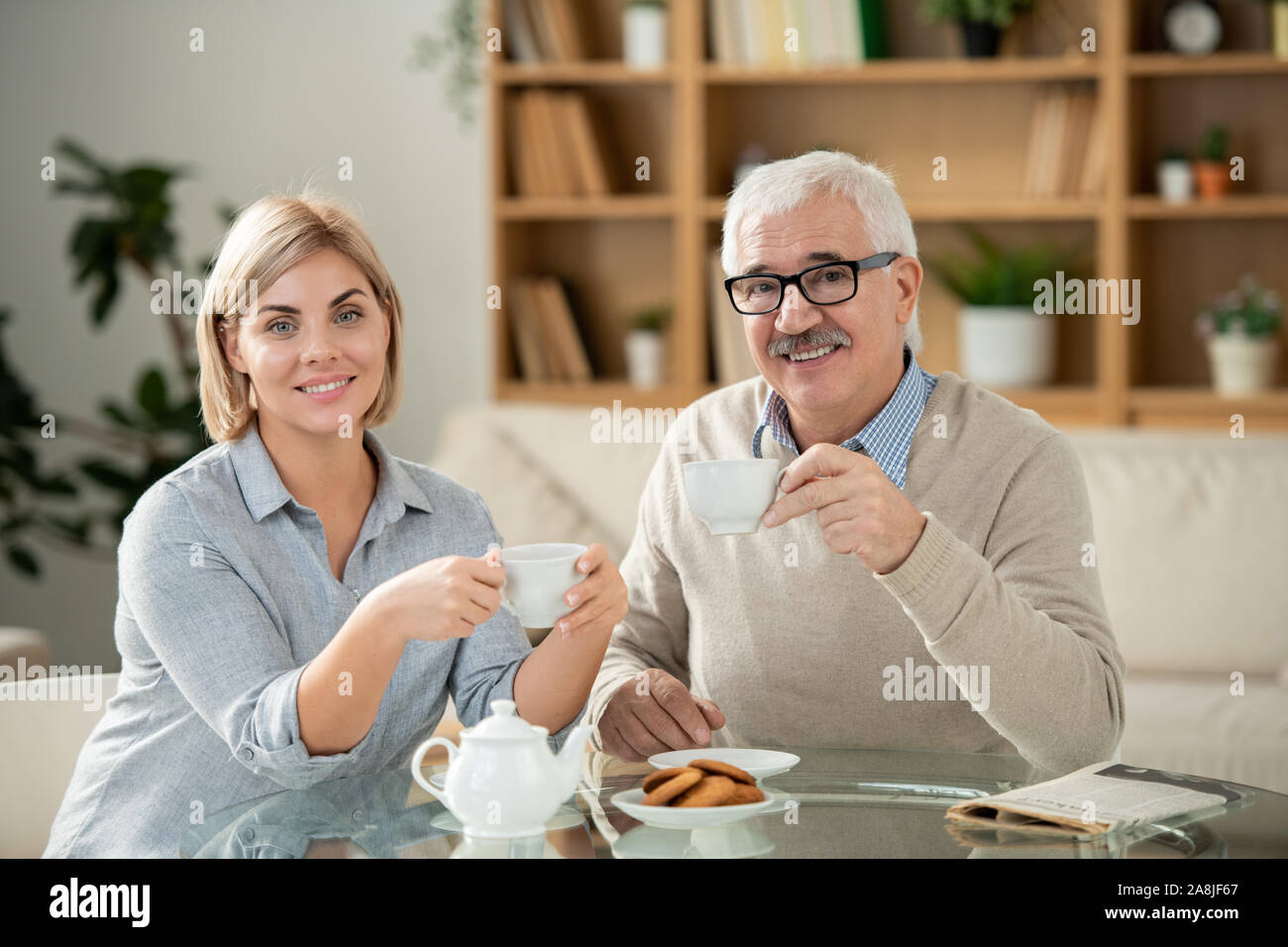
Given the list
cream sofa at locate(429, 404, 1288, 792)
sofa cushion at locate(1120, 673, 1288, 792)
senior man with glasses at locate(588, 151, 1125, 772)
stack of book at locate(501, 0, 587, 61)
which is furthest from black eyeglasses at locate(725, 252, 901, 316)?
stack of book at locate(501, 0, 587, 61)

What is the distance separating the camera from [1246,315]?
363 cm

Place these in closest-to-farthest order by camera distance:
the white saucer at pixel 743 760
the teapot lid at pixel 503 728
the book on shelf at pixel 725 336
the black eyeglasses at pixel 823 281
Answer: the teapot lid at pixel 503 728 < the white saucer at pixel 743 760 < the black eyeglasses at pixel 823 281 < the book on shelf at pixel 725 336

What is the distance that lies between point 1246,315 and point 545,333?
1.91 metres

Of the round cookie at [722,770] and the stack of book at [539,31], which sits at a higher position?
the stack of book at [539,31]

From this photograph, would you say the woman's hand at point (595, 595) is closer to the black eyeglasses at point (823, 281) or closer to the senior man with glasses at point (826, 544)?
the senior man with glasses at point (826, 544)

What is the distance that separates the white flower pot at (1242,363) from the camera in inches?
143

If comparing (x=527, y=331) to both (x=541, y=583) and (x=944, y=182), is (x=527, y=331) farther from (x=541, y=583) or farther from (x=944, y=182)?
(x=541, y=583)

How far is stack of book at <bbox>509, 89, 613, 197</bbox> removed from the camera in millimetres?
4027

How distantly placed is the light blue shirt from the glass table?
0.18 feet

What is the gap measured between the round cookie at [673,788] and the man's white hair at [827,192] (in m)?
0.79

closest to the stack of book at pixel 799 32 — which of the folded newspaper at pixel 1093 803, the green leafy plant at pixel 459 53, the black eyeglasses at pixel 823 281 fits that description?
the green leafy plant at pixel 459 53

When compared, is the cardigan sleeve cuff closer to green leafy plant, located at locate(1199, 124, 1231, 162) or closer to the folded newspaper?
the folded newspaper

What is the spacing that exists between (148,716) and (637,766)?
571 mm

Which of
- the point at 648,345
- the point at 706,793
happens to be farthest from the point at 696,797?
the point at 648,345
